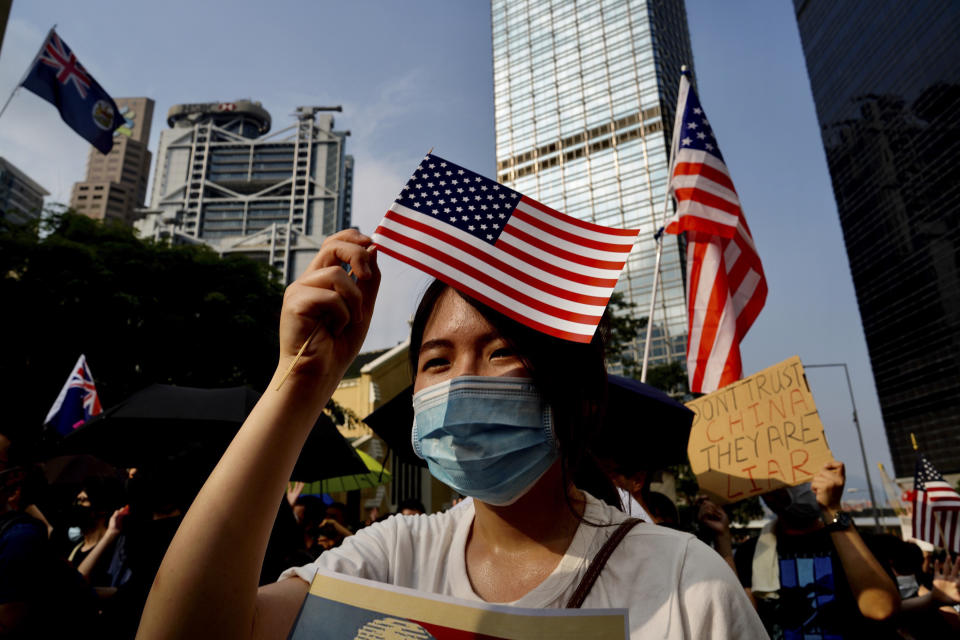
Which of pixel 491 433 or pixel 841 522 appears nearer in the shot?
pixel 491 433

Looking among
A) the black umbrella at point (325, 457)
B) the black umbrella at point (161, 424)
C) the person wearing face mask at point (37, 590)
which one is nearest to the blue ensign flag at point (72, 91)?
the black umbrella at point (161, 424)

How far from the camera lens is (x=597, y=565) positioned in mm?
1196

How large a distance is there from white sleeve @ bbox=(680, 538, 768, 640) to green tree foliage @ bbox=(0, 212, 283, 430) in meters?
17.5

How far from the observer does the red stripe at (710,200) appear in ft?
20.6

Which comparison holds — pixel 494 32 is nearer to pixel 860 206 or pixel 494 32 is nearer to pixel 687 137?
pixel 860 206

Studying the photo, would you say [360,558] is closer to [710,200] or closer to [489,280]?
[489,280]

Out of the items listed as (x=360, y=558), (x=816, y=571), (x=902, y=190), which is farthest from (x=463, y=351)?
(x=902, y=190)

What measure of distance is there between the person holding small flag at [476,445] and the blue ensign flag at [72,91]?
9.19m

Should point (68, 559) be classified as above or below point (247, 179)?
below

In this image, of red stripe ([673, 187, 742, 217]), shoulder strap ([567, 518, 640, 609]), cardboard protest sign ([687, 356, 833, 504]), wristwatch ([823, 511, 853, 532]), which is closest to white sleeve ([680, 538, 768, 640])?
shoulder strap ([567, 518, 640, 609])

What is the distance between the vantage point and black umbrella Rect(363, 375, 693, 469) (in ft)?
10.5

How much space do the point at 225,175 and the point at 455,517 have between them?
111 meters

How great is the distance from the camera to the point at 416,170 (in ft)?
6.01

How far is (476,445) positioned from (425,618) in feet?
1.78
